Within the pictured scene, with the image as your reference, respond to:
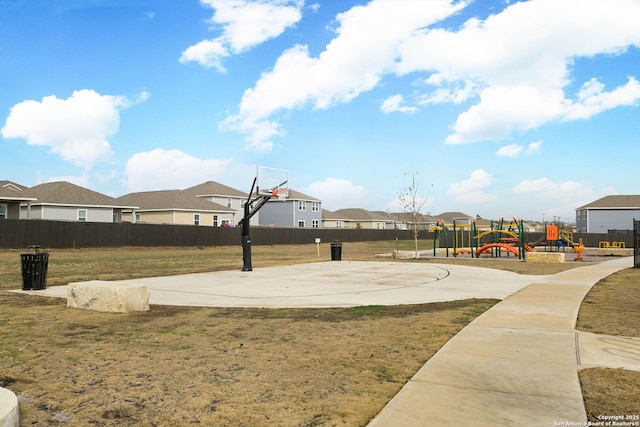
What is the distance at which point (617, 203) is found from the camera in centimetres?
7044

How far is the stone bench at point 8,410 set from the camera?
3.66 meters

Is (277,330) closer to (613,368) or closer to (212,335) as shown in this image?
(212,335)

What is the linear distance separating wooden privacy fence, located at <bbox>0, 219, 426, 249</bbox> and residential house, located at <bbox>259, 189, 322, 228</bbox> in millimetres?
14756

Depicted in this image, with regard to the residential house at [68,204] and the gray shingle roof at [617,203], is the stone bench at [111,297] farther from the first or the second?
the gray shingle roof at [617,203]

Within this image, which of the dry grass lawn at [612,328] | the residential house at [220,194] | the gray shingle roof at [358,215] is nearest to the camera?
the dry grass lawn at [612,328]

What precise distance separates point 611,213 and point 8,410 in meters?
79.9

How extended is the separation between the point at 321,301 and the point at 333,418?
24.0ft

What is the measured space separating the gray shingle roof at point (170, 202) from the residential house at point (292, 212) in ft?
47.4

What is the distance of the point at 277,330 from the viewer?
8.23 meters

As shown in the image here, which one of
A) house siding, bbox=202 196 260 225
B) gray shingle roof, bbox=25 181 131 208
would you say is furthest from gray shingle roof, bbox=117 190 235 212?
gray shingle roof, bbox=25 181 131 208

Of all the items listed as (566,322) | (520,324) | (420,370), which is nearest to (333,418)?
(420,370)

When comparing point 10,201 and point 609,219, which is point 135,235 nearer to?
point 10,201

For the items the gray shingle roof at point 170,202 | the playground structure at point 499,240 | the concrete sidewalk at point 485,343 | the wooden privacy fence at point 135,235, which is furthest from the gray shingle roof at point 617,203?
the concrete sidewalk at point 485,343

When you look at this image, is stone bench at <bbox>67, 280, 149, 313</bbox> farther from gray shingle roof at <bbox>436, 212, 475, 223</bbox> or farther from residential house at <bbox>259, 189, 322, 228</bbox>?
gray shingle roof at <bbox>436, 212, 475, 223</bbox>
